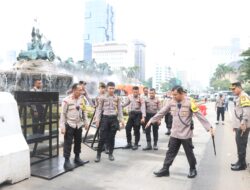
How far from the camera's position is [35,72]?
3148 centimetres

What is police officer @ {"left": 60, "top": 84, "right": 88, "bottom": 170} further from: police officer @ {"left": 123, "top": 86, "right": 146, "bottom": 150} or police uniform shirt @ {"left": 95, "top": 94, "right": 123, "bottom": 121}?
police officer @ {"left": 123, "top": 86, "right": 146, "bottom": 150}

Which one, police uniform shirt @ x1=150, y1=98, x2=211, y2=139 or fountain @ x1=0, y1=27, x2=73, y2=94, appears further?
fountain @ x1=0, y1=27, x2=73, y2=94

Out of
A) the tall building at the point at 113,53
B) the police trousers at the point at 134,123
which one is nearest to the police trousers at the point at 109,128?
the police trousers at the point at 134,123

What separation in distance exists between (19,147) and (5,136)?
30cm

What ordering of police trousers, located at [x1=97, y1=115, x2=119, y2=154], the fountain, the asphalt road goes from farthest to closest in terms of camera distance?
the fountain
police trousers, located at [x1=97, y1=115, x2=119, y2=154]
the asphalt road

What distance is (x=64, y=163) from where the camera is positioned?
6.59 metres

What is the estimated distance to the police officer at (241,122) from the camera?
670 centimetres

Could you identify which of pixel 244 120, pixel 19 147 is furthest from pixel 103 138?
pixel 244 120

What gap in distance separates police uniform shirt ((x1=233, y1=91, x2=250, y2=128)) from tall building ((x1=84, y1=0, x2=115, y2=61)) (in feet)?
400

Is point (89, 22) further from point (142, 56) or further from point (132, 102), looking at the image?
point (132, 102)

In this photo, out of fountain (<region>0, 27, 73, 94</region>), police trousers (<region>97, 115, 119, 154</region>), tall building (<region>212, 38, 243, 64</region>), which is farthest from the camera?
tall building (<region>212, 38, 243, 64</region>)

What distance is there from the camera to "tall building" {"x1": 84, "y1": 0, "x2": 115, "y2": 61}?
130250mm

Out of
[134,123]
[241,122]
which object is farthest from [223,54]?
[241,122]

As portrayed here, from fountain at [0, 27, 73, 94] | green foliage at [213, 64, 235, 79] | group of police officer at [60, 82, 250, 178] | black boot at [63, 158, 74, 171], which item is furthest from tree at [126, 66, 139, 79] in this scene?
black boot at [63, 158, 74, 171]
